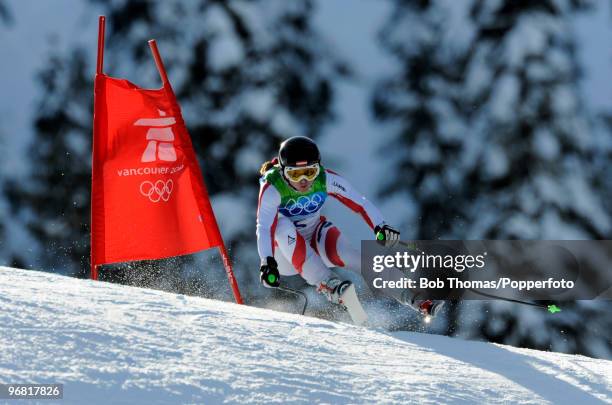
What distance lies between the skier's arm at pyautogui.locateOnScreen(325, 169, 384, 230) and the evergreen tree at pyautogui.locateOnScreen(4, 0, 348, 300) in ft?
18.3

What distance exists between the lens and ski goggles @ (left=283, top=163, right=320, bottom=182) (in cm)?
422

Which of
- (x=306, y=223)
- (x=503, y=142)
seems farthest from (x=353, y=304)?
(x=503, y=142)

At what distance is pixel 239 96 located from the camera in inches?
411

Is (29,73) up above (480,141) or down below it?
above

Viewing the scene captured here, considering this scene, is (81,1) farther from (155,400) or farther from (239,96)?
(155,400)

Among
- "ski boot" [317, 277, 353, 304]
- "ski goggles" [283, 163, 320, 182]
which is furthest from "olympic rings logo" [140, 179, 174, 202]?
"ski boot" [317, 277, 353, 304]

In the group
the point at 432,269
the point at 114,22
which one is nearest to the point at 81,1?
the point at 114,22

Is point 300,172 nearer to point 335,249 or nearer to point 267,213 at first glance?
point 267,213

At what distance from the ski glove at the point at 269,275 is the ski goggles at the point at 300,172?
18.5 inches

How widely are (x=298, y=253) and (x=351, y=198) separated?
433mm

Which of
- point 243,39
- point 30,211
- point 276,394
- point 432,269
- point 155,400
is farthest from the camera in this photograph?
point 30,211

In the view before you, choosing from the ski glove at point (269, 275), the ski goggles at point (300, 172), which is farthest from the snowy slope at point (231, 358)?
the ski goggles at point (300, 172)

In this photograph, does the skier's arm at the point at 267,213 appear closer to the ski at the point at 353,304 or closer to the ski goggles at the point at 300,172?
the ski goggles at the point at 300,172

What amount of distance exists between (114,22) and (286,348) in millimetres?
8591
